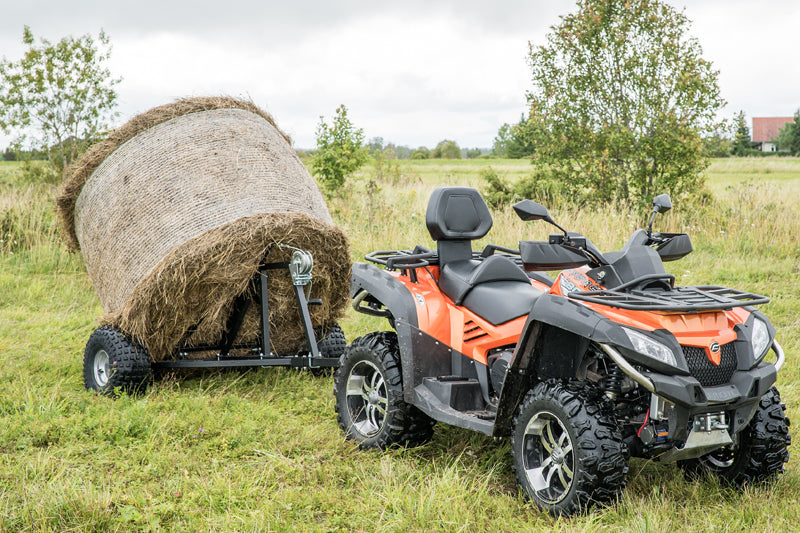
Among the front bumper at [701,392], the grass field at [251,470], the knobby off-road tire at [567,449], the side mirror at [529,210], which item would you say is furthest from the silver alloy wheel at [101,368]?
the front bumper at [701,392]

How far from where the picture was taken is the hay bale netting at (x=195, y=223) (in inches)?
201

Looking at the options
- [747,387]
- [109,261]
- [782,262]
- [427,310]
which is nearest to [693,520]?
[747,387]

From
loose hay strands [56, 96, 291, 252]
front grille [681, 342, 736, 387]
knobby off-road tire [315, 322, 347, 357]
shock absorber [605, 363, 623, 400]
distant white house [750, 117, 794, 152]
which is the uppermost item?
distant white house [750, 117, 794, 152]

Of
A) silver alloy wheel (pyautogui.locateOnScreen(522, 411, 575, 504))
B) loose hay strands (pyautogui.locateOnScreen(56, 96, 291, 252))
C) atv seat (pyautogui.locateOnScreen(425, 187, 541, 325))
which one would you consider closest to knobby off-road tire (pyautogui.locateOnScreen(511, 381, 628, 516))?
silver alloy wheel (pyautogui.locateOnScreen(522, 411, 575, 504))

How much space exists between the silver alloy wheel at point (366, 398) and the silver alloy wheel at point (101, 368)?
2.00 metres

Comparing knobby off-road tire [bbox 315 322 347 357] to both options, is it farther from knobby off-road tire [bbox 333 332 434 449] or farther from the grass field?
knobby off-road tire [bbox 333 332 434 449]

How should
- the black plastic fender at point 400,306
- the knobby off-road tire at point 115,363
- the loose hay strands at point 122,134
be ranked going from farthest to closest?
the loose hay strands at point 122,134 < the knobby off-road tire at point 115,363 < the black plastic fender at point 400,306

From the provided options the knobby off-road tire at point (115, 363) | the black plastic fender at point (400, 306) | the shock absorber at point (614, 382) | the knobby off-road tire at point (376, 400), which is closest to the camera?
the shock absorber at point (614, 382)

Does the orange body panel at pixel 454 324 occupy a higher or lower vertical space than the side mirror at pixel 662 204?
lower

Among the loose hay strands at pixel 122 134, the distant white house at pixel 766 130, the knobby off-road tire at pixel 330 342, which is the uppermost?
the distant white house at pixel 766 130

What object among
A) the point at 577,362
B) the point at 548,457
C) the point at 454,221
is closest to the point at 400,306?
the point at 454,221

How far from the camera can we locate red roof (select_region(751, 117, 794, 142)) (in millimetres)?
91425

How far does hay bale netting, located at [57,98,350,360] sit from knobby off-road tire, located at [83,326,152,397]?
0.28 feet

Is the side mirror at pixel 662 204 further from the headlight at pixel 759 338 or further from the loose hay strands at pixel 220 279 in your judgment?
the loose hay strands at pixel 220 279
